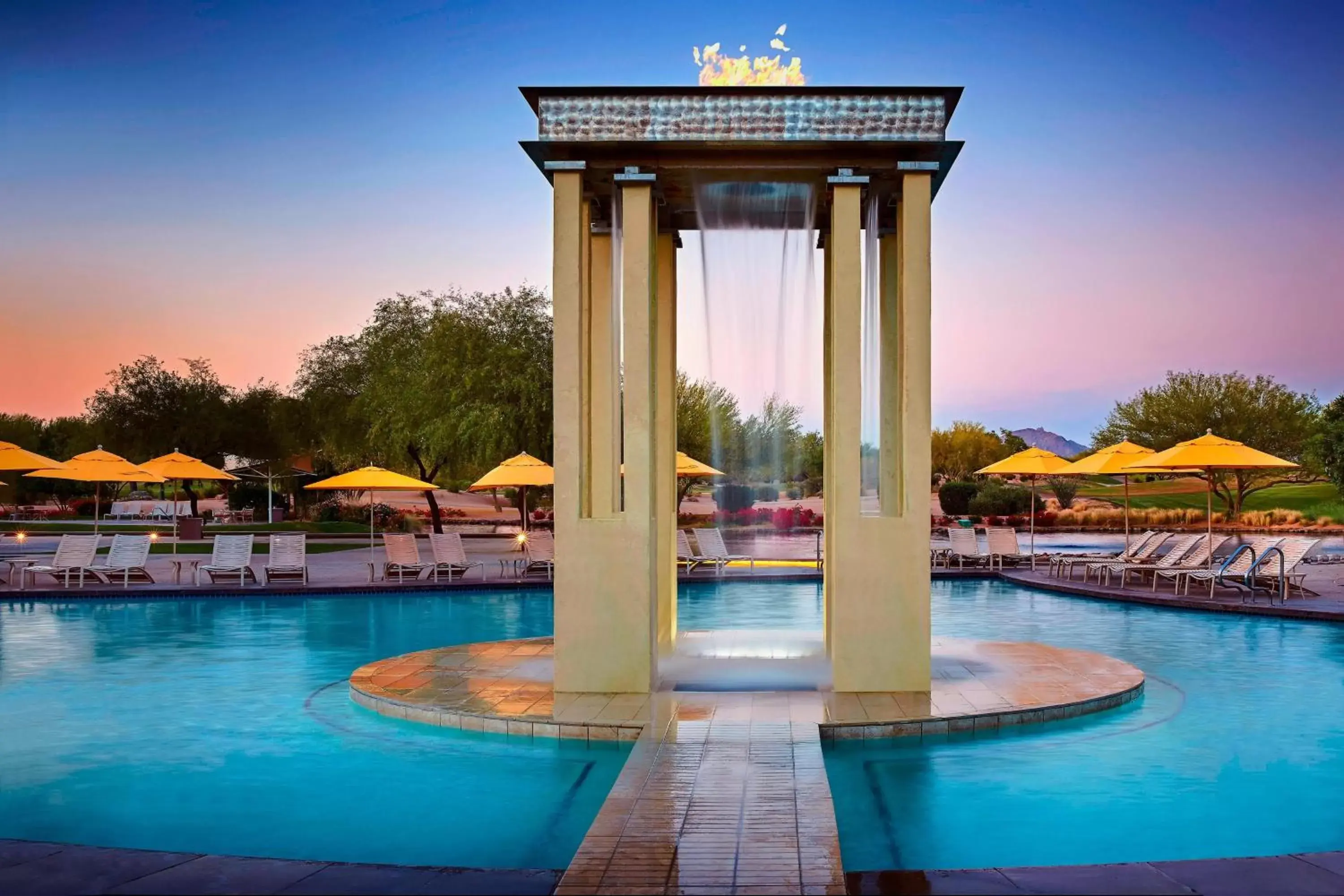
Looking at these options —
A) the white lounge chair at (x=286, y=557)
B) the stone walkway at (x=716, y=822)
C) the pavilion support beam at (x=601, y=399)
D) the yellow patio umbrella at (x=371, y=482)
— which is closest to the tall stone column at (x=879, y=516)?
the stone walkway at (x=716, y=822)

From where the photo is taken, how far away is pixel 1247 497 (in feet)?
171

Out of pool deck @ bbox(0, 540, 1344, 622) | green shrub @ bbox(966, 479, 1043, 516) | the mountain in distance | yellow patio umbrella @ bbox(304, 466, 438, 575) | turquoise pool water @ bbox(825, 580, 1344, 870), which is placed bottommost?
turquoise pool water @ bbox(825, 580, 1344, 870)

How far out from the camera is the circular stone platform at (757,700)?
24.2 feet

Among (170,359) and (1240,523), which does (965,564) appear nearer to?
(1240,523)

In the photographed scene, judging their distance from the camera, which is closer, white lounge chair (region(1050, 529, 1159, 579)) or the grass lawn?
white lounge chair (region(1050, 529, 1159, 579))

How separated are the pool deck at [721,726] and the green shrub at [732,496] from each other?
1471 mm

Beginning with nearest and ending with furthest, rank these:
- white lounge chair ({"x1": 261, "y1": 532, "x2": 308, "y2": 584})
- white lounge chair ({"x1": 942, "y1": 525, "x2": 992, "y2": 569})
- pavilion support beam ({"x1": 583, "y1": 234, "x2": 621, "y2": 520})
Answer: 1. pavilion support beam ({"x1": 583, "y1": 234, "x2": 621, "y2": 520})
2. white lounge chair ({"x1": 261, "y1": 532, "x2": 308, "y2": 584})
3. white lounge chair ({"x1": 942, "y1": 525, "x2": 992, "y2": 569})

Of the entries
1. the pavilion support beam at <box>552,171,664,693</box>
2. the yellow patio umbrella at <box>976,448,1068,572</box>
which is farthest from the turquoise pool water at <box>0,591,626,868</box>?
the yellow patio umbrella at <box>976,448,1068,572</box>

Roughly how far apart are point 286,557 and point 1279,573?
15.2m

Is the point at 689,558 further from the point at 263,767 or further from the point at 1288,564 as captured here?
the point at 263,767

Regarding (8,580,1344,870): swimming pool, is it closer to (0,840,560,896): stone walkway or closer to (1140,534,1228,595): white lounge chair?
(0,840,560,896): stone walkway

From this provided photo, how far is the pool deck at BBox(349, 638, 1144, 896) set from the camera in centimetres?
442

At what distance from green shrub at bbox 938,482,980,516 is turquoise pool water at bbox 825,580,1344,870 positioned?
3139 cm

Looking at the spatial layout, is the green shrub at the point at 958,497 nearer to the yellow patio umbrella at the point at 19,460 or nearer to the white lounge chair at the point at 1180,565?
the white lounge chair at the point at 1180,565
